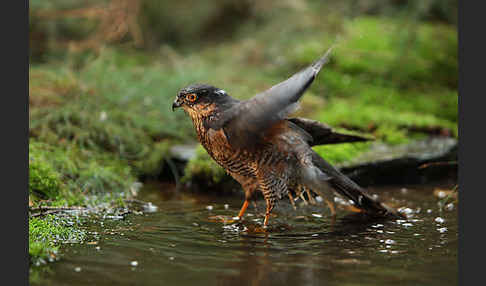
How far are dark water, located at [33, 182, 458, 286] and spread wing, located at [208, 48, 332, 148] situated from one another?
2.84ft

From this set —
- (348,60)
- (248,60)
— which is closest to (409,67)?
(348,60)

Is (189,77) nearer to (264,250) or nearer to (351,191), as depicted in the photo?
(351,191)

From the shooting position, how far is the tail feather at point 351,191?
5.21 meters

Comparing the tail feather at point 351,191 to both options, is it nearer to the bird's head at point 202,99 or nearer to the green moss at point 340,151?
the bird's head at point 202,99

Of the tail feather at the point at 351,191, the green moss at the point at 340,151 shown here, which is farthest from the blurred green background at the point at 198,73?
the tail feather at the point at 351,191

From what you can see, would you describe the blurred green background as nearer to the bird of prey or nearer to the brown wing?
the brown wing

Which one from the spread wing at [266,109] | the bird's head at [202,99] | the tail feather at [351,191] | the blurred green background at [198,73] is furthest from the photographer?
the blurred green background at [198,73]

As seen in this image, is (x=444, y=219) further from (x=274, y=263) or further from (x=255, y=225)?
(x=274, y=263)

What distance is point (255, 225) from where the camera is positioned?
198 inches

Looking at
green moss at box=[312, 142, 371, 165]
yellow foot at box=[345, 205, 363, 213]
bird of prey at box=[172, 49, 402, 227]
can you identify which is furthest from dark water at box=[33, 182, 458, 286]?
green moss at box=[312, 142, 371, 165]

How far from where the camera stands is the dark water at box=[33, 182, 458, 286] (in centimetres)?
343

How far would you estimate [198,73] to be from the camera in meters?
8.95

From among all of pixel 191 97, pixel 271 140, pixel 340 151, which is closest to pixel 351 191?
pixel 271 140

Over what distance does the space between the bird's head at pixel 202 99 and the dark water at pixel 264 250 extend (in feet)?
3.54
